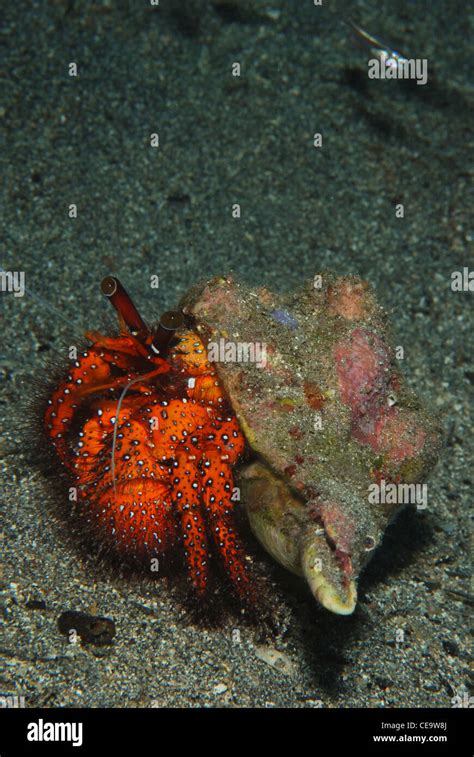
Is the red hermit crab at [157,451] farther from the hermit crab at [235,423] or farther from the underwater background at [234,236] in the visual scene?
the underwater background at [234,236]

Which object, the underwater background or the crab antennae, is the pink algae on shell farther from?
the underwater background

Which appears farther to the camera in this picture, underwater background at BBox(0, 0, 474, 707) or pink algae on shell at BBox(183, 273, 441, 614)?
underwater background at BBox(0, 0, 474, 707)

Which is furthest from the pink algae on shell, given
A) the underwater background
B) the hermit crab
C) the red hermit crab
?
the underwater background

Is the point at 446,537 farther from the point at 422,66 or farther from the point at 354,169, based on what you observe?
the point at 422,66

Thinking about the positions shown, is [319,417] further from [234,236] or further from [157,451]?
[234,236]

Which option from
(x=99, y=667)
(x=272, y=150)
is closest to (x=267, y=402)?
(x=99, y=667)

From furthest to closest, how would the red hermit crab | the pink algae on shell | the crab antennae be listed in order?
the red hermit crab < the crab antennae < the pink algae on shell

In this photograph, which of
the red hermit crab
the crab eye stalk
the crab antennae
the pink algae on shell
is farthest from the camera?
the red hermit crab
